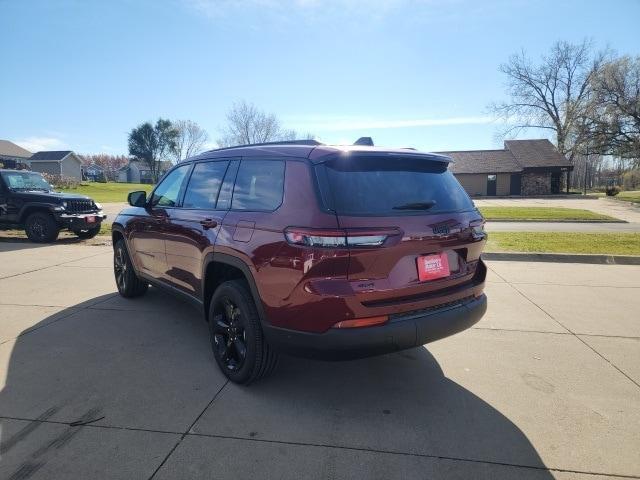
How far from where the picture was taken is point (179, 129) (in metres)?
67.6

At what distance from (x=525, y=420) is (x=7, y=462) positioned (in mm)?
3188

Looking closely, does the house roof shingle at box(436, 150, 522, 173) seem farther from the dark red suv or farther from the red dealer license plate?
the red dealer license plate

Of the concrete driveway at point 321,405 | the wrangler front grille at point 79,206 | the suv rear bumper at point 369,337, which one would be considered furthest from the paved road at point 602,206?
the wrangler front grille at point 79,206

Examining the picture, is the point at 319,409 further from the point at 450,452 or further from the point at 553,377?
the point at 553,377

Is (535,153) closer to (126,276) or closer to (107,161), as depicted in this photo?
(126,276)

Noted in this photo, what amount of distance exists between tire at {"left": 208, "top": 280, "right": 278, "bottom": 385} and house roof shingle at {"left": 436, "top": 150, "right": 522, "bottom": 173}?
40.2m

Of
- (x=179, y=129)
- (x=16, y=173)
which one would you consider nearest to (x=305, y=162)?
(x=16, y=173)

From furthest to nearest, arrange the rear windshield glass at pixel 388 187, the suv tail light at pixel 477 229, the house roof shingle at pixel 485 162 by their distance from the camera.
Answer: the house roof shingle at pixel 485 162, the suv tail light at pixel 477 229, the rear windshield glass at pixel 388 187

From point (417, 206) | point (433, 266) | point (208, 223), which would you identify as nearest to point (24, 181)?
point (208, 223)

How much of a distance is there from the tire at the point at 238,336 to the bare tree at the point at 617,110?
41.8m

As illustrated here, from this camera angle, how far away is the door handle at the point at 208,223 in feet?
11.5

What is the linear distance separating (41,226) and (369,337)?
11.0 metres

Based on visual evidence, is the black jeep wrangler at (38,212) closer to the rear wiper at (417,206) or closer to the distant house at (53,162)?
the rear wiper at (417,206)

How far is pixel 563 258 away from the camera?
846 cm
